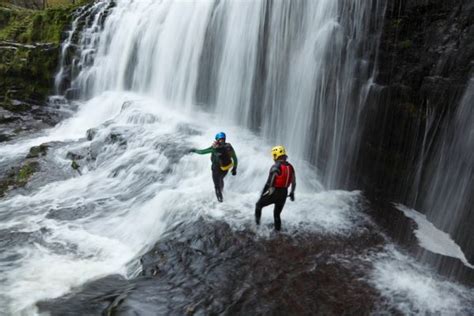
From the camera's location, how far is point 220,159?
8.91m

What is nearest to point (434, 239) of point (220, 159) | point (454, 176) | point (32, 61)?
point (454, 176)

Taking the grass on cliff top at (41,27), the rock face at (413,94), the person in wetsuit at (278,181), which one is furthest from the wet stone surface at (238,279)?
the grass on cliff top at (41,27)

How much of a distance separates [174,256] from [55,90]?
16388 millimetres

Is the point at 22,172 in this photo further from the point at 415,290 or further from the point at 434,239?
the point at 434,239

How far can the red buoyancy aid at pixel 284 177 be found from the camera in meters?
7.54

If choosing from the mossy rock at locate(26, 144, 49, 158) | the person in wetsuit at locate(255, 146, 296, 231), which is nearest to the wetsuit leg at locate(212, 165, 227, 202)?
the person in wetsuit at locate(255, 146, 296, 231)

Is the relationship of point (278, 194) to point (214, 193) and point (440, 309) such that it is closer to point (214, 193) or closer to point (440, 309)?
point (214, 193)

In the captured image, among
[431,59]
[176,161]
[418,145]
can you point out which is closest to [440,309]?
[418,145]

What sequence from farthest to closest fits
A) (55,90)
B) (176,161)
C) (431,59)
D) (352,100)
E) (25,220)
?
(55,90), (176,161), (352,100), (25,220), (431,59)

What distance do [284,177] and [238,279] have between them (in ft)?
6.53

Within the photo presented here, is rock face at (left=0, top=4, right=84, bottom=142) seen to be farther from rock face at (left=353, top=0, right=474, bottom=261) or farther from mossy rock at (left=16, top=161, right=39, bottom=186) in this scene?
rock face at (left=353, top=0, right=474, bottom=261)

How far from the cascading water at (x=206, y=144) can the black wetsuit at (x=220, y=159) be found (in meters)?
0.56

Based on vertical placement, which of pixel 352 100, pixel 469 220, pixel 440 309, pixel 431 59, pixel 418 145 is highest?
pixel 431 59

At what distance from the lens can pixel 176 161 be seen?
11.2 m
